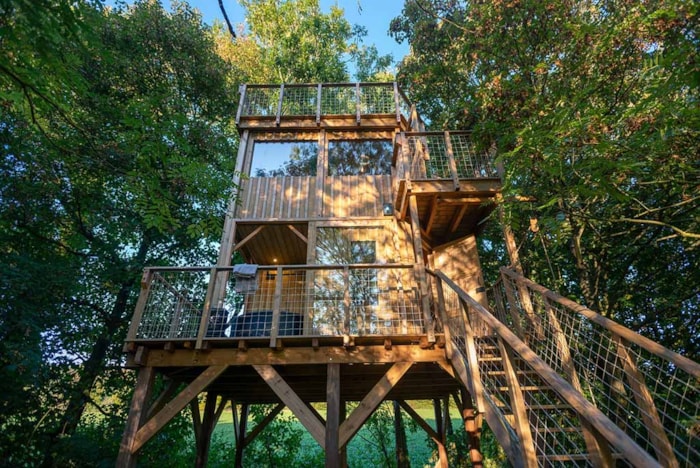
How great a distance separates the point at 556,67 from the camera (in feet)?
16.1

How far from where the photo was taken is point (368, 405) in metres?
4.37

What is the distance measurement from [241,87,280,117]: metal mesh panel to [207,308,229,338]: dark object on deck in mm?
4877

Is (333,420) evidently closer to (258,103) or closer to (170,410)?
(170,410)

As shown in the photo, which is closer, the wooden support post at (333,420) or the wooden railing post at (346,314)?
the wooden support post at (333,420)

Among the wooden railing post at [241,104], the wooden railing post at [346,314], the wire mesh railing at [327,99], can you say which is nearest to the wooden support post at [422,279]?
the wooden railing post at [346,314]

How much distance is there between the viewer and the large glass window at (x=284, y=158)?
7.82 m

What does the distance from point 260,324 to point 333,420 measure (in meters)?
1.69

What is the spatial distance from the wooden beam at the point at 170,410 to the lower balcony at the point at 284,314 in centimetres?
40

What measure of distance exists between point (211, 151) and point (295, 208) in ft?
14.6

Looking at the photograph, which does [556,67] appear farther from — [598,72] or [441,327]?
[441,327]

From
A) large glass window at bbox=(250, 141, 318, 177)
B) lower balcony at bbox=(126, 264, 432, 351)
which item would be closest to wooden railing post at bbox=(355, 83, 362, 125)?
large glass window at bbox=(250, 141, 318, 177)

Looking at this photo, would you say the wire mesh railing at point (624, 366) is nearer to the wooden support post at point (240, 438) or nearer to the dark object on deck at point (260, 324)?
the dark object on deck at point (260, 324)

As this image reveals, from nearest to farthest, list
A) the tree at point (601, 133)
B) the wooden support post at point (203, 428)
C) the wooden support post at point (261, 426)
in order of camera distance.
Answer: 1. the tree at point (601, 133)
2. the wooden support post at point (203, 428)
3. the wooden support post at point (261, 426)

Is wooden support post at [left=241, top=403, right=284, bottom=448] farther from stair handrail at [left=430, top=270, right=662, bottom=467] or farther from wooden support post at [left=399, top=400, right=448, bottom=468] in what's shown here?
stair handrail at [left=430, top=270, right=662, bottom=467]
